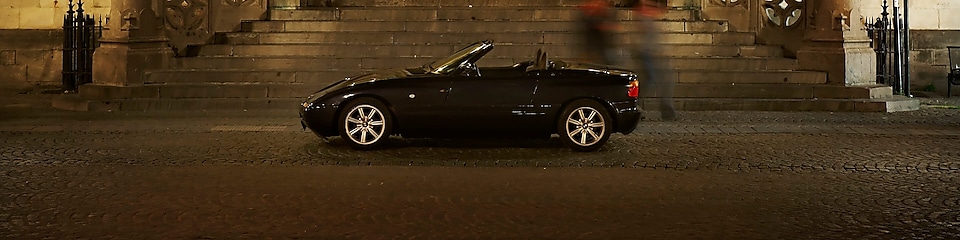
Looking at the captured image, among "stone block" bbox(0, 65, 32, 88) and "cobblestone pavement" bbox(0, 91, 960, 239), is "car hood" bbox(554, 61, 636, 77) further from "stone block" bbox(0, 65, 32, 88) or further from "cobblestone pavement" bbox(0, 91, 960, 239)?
"stone block" bbox(0, 65, 32, 88)

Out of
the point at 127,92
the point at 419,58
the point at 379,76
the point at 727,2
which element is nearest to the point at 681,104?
the point at 727,2

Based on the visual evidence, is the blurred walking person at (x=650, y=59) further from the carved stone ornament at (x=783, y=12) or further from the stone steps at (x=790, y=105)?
the carved stone ornament at (x=783, y=12)

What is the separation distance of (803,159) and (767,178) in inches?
59.3

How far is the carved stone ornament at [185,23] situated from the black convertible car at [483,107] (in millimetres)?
7953

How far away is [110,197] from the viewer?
8789 mm

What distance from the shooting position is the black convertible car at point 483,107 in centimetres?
1202

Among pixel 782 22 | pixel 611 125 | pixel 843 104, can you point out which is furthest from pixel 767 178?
pixel 782 22

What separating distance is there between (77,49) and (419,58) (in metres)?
5.76

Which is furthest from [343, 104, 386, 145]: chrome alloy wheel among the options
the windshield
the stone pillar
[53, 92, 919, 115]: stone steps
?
the stone pillar

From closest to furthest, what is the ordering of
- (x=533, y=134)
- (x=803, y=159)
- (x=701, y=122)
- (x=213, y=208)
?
1. (x=213, y=208)
2. (x=803, y=159)
3. (x=533, y=134)
4. (x=701, y=122)

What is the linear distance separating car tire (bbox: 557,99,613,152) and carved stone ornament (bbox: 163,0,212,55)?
924 centimetres

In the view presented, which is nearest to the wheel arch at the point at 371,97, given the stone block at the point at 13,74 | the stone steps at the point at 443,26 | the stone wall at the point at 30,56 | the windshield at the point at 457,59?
the windshield at the point at 457,59

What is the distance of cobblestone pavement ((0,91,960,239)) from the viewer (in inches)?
297

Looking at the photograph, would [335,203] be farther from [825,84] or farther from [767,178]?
[825,84]
